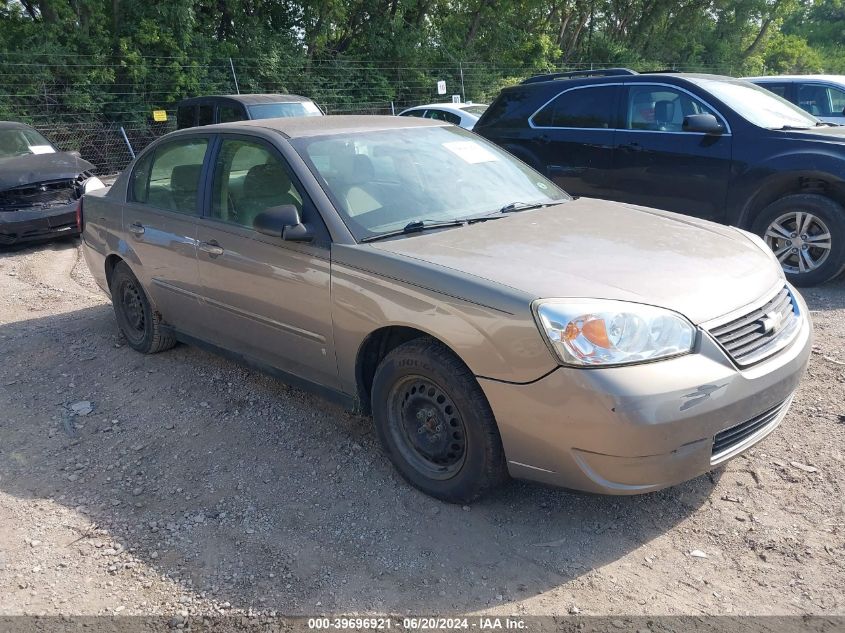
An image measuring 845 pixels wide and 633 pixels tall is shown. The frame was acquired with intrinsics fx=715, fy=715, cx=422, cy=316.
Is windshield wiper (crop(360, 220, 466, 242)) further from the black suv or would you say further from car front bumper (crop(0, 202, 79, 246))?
car front bumper (crop(0, 202, 79, 246))

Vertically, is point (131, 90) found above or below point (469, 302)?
above

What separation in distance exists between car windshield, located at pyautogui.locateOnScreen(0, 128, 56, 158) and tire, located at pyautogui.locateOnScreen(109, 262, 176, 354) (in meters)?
5.74

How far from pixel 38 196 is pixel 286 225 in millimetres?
6810

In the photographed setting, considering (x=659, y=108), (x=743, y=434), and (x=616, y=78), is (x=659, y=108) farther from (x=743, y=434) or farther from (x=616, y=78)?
(x=743, y=434)

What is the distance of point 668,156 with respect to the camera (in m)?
6.68

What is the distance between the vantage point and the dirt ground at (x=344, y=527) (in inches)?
106

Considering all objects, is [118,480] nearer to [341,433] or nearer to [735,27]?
[341,433]

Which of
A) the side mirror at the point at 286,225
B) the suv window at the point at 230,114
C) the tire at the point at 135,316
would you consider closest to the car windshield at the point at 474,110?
the suv window at the point at 230,114

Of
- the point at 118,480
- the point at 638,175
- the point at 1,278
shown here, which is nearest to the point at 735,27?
the point at 638,175

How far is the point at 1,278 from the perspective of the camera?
25.1ft

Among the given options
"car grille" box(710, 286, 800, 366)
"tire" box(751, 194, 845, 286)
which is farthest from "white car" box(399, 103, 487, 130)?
"car grille" box(710, 286, 800, 366)

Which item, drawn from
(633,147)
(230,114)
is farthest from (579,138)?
(230,114)

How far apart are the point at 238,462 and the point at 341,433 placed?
1.87 ft

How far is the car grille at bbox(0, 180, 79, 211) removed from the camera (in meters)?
8.62
